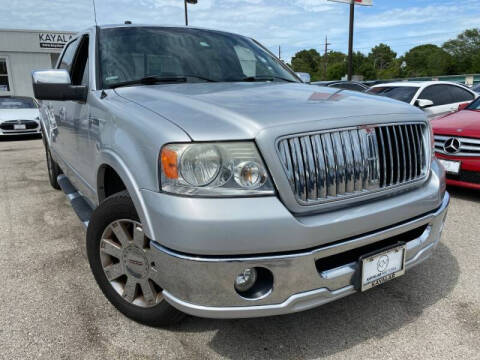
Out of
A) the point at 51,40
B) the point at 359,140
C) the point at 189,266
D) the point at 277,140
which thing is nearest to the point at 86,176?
A: the point at 189,266

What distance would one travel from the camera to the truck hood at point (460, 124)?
179 inches

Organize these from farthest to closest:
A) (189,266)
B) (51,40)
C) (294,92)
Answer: (51,40)
(294,92)
(189,266)

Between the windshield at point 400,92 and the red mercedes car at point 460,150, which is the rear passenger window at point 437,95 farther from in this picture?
the red mercedes car at point 460,150

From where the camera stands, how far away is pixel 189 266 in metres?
1.72

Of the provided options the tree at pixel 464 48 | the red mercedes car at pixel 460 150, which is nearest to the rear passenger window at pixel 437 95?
the red mercedes car at pixel 460 150

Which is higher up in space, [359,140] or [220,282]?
[359,140]

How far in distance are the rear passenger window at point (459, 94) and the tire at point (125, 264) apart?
8.41 metres

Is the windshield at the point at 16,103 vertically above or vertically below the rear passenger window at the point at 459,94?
below

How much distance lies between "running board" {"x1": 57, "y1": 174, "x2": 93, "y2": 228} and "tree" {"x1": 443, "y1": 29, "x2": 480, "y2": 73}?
311ft

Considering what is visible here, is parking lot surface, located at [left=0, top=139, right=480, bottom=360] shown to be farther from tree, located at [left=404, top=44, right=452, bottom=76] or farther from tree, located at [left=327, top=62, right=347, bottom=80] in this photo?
tree, located at [left=404, top=44, right=452, bottom=76]

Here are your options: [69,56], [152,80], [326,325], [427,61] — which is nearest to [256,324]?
[326,325]

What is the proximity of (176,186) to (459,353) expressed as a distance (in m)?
1.65

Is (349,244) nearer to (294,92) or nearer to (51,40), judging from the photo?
(294,92)

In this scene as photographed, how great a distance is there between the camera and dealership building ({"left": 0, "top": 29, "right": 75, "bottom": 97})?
70.7ft
